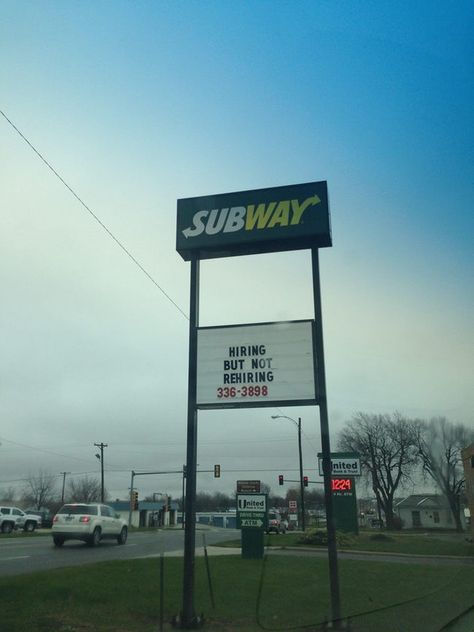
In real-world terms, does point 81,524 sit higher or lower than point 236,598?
higher

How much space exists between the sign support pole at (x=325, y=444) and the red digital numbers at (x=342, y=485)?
2344 centimetres

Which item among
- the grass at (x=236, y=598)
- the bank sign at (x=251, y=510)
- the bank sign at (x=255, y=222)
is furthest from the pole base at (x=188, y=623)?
the bank sign at (x=251, y=510)

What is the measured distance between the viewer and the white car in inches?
897

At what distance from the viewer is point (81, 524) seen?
22.8 m

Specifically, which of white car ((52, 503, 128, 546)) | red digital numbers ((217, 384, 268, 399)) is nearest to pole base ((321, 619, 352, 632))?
red digital numbers ((217, 384, 268, 399))

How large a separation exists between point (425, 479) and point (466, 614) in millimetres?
3115

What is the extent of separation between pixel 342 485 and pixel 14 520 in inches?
792

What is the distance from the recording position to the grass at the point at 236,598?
861 centimetres

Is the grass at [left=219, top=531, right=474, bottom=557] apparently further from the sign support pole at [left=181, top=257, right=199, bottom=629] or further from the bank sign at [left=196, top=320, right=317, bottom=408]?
the bank sign at [left=196, top=320, right=317, bottom=408]

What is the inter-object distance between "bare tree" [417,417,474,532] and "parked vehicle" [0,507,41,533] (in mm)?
30097

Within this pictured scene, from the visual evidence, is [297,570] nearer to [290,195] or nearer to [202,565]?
[202,565]

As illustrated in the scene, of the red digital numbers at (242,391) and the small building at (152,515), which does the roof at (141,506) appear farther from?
the red digital numbers at (242,391)

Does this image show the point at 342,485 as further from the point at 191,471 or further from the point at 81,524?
the point at 191,471

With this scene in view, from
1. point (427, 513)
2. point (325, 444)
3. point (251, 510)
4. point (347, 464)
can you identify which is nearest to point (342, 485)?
point (347, 464)
